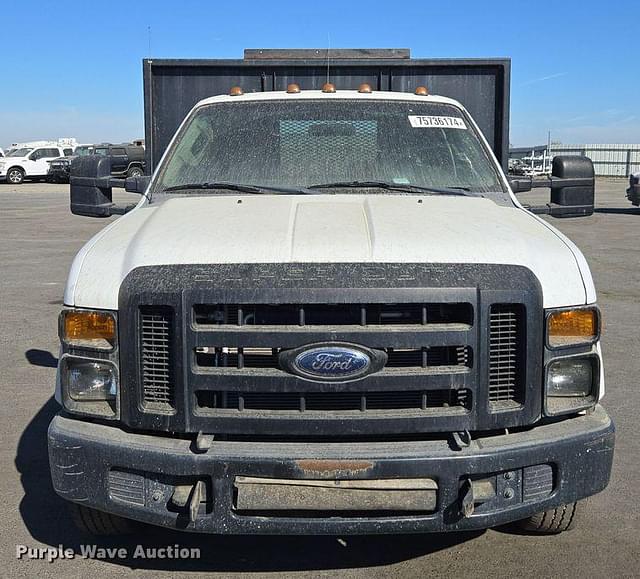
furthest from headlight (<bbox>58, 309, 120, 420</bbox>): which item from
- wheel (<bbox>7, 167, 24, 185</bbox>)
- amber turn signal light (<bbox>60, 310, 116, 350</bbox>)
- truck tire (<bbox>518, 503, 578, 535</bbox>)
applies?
wheel (<bbox>7, 167, 24, 185</bbox>)

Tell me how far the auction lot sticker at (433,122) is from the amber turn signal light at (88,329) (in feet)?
7.99

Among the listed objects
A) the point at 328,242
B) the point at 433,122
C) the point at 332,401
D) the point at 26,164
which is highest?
the point at 26,164

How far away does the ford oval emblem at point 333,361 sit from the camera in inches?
124

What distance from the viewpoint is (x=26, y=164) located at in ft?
139

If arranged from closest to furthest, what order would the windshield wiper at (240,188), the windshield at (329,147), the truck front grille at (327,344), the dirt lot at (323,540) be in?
the truck front grille at (327,344)
the dirt lot at (323,540)
the windshield wiper at (240,188)
the windshield at (329,147)

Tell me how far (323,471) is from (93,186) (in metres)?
2.49

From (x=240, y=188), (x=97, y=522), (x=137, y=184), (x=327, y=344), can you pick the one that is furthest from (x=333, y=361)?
(x=137, y=184)

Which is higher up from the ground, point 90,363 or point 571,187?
point 571,187

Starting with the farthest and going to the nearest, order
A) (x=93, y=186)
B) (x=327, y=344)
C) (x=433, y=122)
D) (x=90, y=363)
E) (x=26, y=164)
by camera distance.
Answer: (x=26, y=164) < (x=433, y=122) < (x=93, y=186) < (x=90, y=363) < (x=327, y=344)

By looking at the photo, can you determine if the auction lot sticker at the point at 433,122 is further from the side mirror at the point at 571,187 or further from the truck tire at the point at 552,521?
the truck tire at the point at 552,521

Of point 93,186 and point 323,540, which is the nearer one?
point 323,540

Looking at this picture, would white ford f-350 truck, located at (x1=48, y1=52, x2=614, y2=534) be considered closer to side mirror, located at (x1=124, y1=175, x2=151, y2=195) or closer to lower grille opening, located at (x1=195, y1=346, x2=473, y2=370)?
lower grille opening, located at (x1=195, y1=346, x2=473, y2=370)

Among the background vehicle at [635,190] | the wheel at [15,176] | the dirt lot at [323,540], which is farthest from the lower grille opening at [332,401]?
the wheel at [15,176]

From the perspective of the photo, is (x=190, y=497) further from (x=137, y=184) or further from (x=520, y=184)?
(x=520, y=184)
